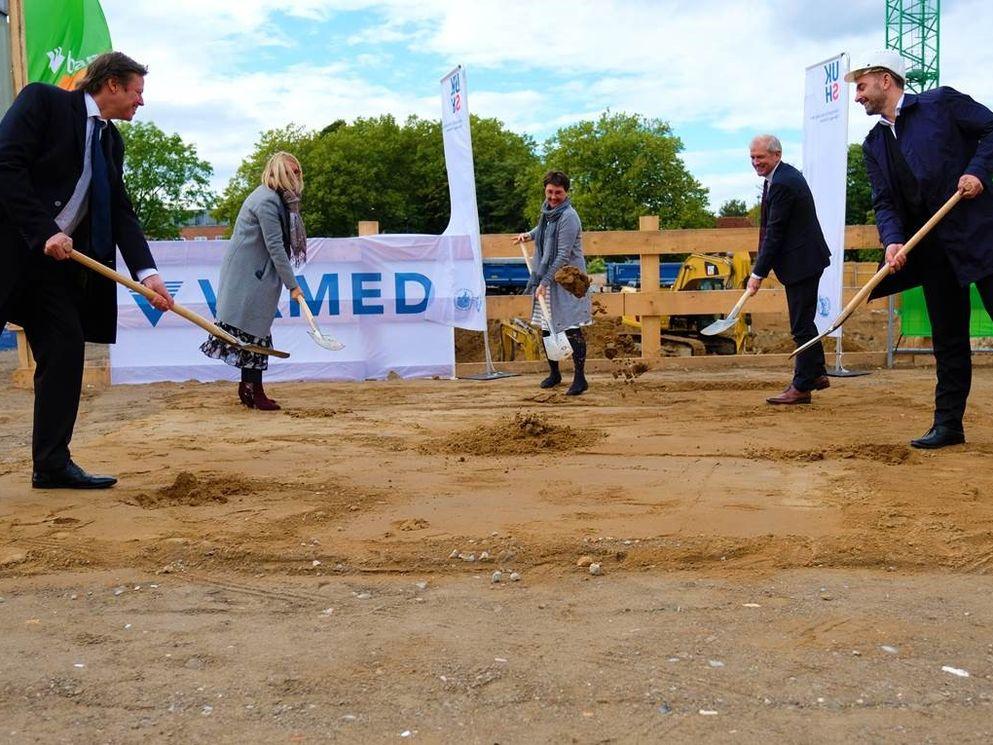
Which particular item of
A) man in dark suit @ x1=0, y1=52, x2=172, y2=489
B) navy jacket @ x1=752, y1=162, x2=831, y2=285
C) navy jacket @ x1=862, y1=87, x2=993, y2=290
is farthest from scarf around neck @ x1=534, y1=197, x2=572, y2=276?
man in dark suit @ x1=0, y1=52, x2=172, y2=489

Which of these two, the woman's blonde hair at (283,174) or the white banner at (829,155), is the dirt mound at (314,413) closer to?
the woman's blonde hair at (283,174)

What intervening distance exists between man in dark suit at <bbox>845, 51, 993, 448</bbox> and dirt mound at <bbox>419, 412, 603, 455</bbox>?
188cm

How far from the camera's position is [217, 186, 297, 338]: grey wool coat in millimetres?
7641

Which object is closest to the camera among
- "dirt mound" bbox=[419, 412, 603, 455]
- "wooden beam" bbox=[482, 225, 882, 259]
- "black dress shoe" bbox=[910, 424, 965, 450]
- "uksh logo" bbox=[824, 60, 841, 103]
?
"black dress shoe" bbox=[910, 424, 965, 450]

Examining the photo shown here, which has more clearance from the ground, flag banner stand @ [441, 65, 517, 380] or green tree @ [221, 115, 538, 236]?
green tree @ [221, 115, 538, 236]

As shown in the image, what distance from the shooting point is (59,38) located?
9.71m

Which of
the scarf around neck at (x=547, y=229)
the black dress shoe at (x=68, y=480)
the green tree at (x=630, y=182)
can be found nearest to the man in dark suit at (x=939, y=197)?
the scarf around neck at (x=547, y=229)

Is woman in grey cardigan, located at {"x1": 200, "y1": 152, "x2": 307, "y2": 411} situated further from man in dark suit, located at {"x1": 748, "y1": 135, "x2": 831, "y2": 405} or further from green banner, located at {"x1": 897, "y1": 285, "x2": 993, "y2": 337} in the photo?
green banner, located at {"x1": 897, "y1": 285, "x2": 993, "y2": 337}

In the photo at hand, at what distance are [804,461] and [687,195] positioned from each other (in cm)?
4215

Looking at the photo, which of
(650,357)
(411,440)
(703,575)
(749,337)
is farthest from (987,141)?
(749,337)

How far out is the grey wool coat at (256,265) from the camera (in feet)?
25.1

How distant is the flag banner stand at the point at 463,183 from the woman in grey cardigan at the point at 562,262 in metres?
1.52

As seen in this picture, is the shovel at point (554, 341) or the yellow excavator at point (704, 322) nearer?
the shovel at point (554, 341)

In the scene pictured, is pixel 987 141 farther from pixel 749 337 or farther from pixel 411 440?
pixel 749 337
